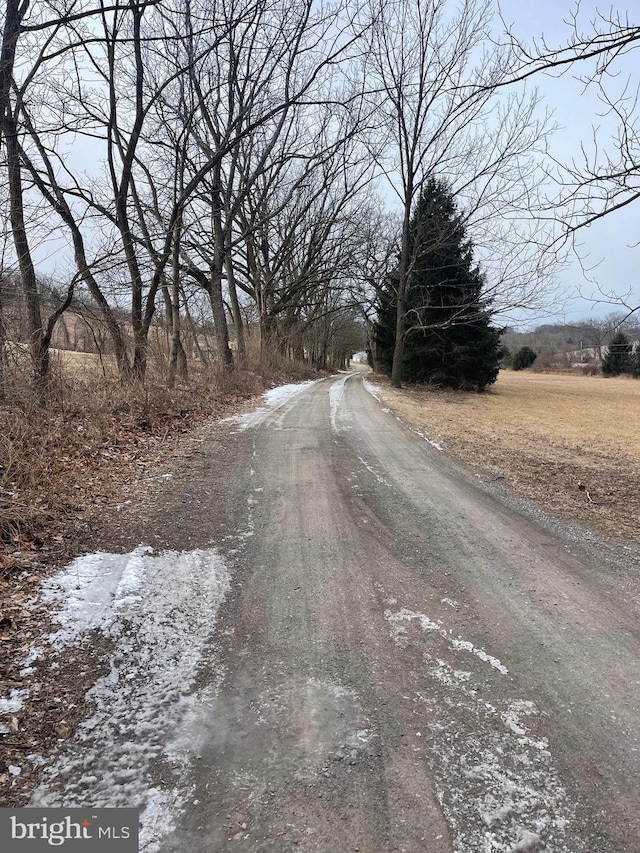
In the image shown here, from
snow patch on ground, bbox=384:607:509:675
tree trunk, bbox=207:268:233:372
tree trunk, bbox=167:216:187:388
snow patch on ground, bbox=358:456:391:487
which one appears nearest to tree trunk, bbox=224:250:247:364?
tree trunk, bbox=207:268:233:372

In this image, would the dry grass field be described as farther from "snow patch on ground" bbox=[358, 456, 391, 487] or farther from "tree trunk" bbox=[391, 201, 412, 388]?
"tree trunk" bbox=[391, 201, 412, 388]

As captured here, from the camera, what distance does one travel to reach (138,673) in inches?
94.0

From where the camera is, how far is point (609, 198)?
4.28 meters

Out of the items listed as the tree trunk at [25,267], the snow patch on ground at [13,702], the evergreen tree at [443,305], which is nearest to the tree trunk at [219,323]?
the tree trunk at [25,267]

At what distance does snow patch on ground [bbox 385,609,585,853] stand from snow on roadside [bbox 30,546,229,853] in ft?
3.35

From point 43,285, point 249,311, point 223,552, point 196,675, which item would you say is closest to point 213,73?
point 43,285

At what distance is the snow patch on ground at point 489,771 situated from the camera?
1613 mm

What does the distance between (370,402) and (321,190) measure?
14.1 m

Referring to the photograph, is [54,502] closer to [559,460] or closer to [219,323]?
[559,460]

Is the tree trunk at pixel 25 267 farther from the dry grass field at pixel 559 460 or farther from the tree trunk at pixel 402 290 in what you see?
the tree trunk at pixel 402 290

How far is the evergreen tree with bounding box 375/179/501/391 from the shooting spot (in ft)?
70.5

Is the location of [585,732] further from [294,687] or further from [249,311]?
[249,311]

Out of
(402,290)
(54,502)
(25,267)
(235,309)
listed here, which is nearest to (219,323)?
(235,309)

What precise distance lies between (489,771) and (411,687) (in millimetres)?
522
